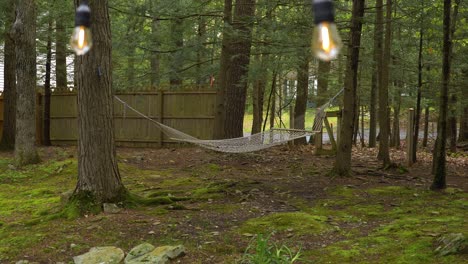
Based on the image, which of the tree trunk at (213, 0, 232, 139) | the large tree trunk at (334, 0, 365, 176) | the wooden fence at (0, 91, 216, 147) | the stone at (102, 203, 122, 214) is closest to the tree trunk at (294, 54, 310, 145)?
the wooden fence at (0, 91, 216, 147)

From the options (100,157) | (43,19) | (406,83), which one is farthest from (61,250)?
(406,83)

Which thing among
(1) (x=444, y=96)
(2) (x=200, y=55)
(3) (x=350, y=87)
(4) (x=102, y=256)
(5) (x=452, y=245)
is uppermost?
(2) (x=200, y=55)

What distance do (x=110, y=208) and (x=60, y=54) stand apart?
7463 millimetres

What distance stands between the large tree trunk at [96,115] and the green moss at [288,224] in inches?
51.9

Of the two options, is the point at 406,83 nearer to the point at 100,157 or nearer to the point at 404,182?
the point at 404,182

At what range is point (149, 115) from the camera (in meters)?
10.5

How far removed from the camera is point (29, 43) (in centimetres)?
700

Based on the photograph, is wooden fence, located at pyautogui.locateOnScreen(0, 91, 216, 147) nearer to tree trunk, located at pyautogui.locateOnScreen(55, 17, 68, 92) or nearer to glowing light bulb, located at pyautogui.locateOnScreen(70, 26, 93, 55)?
tree trunk, located at pyautogui.locateOnScreen(55, 17, 68, 92)

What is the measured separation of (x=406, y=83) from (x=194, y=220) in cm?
808

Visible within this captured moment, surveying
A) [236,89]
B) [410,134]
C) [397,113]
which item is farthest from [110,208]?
[397,113]

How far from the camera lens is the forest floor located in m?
3.20

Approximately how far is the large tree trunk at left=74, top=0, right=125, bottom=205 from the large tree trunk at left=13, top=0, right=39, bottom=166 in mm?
3448

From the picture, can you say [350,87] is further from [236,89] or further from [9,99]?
[9,99]

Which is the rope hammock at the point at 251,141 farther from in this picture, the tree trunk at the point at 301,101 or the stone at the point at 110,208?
the tree trunk at the point at 301,101
